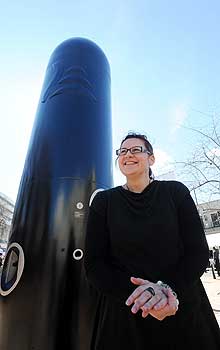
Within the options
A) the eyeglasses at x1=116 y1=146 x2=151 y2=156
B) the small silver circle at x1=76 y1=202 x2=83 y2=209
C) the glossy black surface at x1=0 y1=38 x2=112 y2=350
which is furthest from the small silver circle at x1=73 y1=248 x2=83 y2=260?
the eyeglasses at x1=116 y1=146 x2=151 y2=156

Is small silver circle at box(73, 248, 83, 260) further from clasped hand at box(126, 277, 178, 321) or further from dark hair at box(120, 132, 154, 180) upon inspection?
clasped hand at box(126, 277, 178, 321)

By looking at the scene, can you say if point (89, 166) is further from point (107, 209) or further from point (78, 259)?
point (107, 209)

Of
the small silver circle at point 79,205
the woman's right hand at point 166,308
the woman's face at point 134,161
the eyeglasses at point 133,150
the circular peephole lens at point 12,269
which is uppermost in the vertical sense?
the small silver circle at point 79,205

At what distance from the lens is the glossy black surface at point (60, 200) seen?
2.42 meters

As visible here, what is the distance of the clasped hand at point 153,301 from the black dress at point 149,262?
3.1 inches

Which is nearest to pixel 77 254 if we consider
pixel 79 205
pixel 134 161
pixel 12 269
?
pixel 79 205

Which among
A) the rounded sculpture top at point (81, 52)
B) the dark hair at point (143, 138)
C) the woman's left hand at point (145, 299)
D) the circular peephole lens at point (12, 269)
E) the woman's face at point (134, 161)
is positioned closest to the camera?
the woman's left hand at point (145, 299)

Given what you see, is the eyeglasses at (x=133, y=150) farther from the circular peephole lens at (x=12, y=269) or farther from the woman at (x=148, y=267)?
the circular peephole lens at (x=12, y=269)

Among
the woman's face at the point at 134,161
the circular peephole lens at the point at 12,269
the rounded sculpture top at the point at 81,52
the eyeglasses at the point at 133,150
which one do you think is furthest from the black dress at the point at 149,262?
the rounded sculpture top at the point at 81,52

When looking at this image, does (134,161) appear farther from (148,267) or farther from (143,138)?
(148,267)

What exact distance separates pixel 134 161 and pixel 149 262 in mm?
654

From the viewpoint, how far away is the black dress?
4.25 feet

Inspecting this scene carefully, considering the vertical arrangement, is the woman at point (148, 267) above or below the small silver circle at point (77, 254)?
below

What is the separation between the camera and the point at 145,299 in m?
1.14
